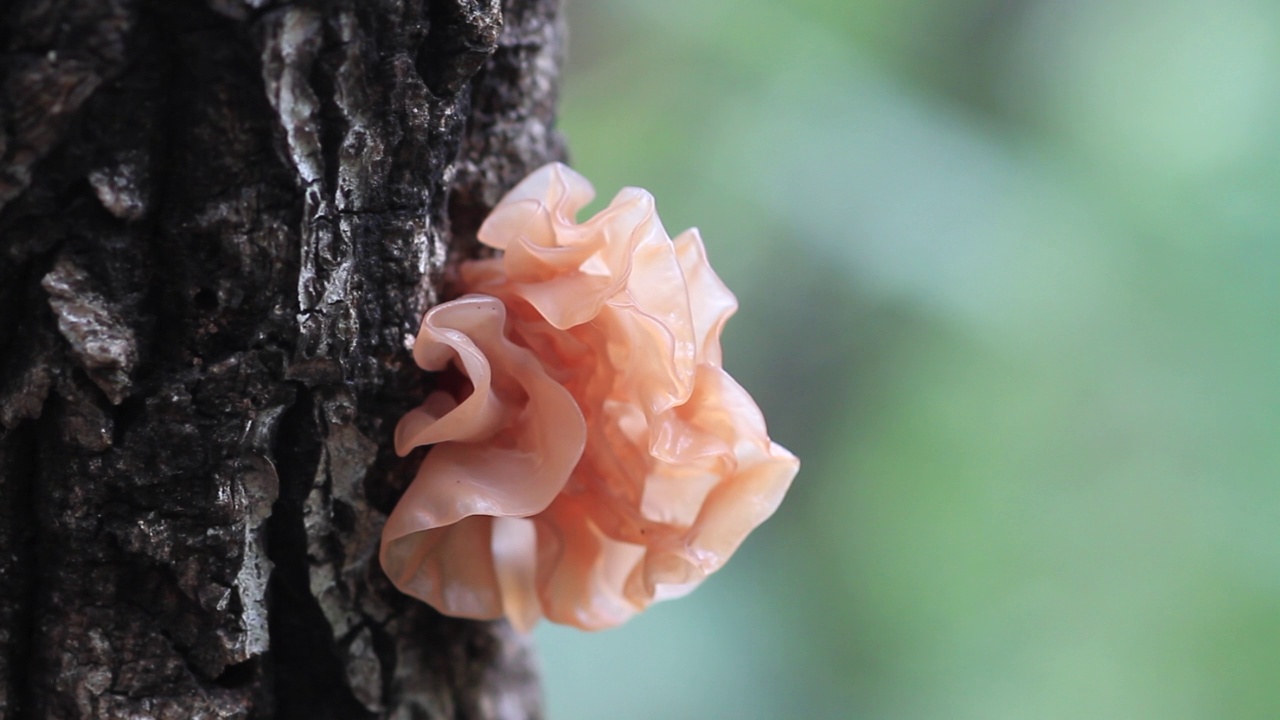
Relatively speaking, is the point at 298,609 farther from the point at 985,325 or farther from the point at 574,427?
the point at 985,325

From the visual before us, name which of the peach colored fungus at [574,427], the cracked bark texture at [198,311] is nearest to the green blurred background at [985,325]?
the peach colored fungus at [574,427]

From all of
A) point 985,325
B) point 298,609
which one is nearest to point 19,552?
point 298,609

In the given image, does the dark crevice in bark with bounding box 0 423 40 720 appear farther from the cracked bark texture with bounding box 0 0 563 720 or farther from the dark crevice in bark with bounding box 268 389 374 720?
the dark crevice in bark with bounding box 268 389 374 720

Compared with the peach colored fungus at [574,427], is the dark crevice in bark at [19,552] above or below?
below

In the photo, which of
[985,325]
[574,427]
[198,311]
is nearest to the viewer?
[198,311]

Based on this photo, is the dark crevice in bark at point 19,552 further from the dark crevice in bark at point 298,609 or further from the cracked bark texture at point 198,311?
the dark crevice in bark at point 298,609

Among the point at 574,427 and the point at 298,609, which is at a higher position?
the point at 574,427
